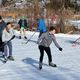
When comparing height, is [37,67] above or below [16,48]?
above

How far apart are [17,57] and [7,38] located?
5.55ft

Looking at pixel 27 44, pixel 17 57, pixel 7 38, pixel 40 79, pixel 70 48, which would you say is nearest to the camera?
pixel 40 79

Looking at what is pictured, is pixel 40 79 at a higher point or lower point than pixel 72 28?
higher

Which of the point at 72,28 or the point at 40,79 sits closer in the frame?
the point at 40,79

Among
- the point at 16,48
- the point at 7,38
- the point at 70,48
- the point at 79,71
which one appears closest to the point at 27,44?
the point at 16,48

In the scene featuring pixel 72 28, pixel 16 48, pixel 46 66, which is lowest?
pixel 72 28

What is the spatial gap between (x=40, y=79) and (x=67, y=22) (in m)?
18.1

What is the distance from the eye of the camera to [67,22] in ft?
89.9

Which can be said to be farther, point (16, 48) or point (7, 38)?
point (16, 48)

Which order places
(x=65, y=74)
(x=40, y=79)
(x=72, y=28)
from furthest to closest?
(x=72, y=28) < (x=65, y=74) < (x=40, y=79)

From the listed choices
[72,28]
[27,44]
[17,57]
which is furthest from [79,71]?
[72,28]

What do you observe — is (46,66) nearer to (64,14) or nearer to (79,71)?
(79,71)

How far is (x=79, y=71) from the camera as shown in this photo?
1066 centimetres

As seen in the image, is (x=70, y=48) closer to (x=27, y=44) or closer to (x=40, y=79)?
(x=27, y=44)
